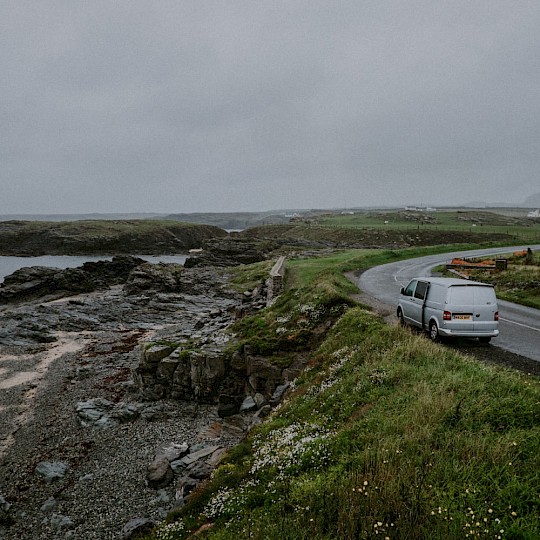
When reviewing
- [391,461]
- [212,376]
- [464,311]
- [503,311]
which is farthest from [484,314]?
[212,376]

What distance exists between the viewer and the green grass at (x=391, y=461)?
6.52 m

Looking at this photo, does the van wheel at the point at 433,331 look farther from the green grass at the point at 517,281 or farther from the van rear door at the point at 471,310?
the green grass at the point at 517,281

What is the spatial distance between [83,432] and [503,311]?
23.6 m

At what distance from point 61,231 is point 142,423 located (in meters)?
137

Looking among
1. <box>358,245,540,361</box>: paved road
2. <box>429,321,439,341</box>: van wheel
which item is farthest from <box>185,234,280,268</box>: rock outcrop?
<box>429,321,439,341</box>: van wheel

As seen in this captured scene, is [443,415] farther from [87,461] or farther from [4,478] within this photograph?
[4,478]

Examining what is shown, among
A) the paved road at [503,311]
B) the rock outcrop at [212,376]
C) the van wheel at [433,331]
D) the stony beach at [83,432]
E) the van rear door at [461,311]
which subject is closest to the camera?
the stony beach at [83,432]

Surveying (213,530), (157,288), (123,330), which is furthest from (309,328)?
(157,288)

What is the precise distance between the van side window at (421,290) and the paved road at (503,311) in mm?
3422

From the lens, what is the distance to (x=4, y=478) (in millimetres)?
17062

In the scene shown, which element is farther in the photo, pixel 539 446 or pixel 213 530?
pixel 213 530

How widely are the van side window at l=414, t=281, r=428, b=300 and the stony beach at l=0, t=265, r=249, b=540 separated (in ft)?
32.6

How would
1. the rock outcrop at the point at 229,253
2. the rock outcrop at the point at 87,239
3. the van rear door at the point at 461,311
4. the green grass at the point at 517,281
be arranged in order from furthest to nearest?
the rock outcrop at the point at 87,239, the rock outcrop at the point at 229,253, the green grass at the point at 517,281, the van rear door at the point at 461,311

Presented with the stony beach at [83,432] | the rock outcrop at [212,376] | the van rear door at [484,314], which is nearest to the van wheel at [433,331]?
the van rear door at [484,314]
